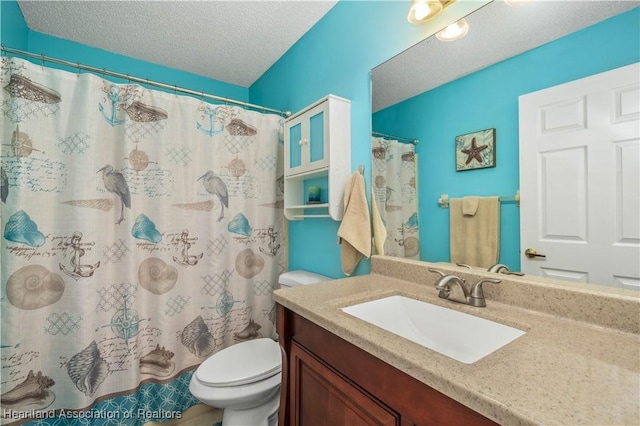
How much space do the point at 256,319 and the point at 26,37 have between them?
2492 millimetres

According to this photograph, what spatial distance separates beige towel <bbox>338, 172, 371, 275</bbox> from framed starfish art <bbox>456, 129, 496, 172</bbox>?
1.47ft

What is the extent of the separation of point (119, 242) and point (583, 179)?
76.8 inches

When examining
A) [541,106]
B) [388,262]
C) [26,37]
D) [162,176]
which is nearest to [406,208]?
[388,262]

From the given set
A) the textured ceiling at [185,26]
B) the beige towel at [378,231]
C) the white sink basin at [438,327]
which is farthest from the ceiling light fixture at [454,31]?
the white sink basin at [438,327]

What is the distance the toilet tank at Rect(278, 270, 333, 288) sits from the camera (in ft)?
5.19

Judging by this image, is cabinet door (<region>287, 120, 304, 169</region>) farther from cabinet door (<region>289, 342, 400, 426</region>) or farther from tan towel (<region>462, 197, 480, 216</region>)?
cabinet door (<region>289, 342, 400, 426</region>)

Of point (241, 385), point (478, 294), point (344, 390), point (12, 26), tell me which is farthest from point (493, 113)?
point (12, 26)

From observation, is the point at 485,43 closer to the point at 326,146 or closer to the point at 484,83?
the point at 484,83

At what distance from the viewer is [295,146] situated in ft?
5.62

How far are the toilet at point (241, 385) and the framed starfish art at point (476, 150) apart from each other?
1.25 m

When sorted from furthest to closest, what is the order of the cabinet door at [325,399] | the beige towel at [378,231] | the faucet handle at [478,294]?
1. the beige towel at [378,231]
2. the faucet handle at [478,294]
3. the cabinet door at [325,399]

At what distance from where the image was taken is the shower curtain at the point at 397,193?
1.22 metres

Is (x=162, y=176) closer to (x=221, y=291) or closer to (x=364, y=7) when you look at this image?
(x=221, y=291)

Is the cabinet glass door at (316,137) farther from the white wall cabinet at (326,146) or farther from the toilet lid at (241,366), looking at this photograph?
the toilet lid at (241,366)
